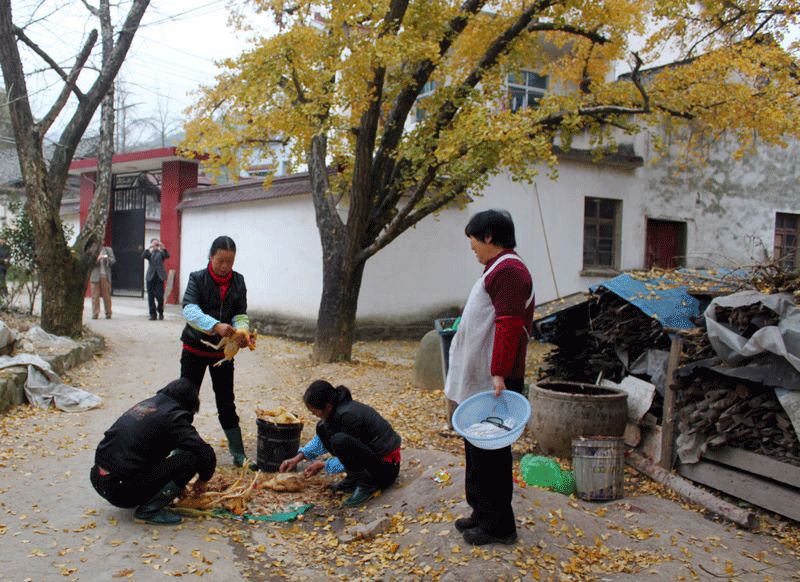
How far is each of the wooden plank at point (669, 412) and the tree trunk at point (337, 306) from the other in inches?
209

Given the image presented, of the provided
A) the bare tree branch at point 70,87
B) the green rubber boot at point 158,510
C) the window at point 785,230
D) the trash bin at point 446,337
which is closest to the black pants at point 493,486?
the green rubber boot at point 158,510

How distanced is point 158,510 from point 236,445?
1.34 metres

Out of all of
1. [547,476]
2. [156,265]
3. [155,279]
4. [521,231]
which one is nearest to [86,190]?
[156,265]

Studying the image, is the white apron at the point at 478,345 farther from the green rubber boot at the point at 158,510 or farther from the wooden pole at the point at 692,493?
the wooden pole at the point at 692,493

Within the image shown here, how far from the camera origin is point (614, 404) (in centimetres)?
620

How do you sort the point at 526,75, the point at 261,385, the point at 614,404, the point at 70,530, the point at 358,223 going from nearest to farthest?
the point at 70,530 → the point at 614,404 → the point at 261,385 → the point at 358,223 → the point at 526,75

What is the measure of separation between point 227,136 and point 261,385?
382cm

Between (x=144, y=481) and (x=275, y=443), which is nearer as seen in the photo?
(x=144, y=481)

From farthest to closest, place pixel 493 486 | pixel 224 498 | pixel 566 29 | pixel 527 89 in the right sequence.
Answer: pixel 527 89, pixel 566 29, pixel 224 498, pixel 493 486

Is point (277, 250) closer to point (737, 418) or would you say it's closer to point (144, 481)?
point (144, 481)

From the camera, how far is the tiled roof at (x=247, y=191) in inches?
516

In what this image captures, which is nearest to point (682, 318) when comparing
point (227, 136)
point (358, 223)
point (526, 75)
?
point (358, 223)

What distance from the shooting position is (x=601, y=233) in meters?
15.8

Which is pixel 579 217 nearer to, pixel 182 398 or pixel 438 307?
pixel 438 307
